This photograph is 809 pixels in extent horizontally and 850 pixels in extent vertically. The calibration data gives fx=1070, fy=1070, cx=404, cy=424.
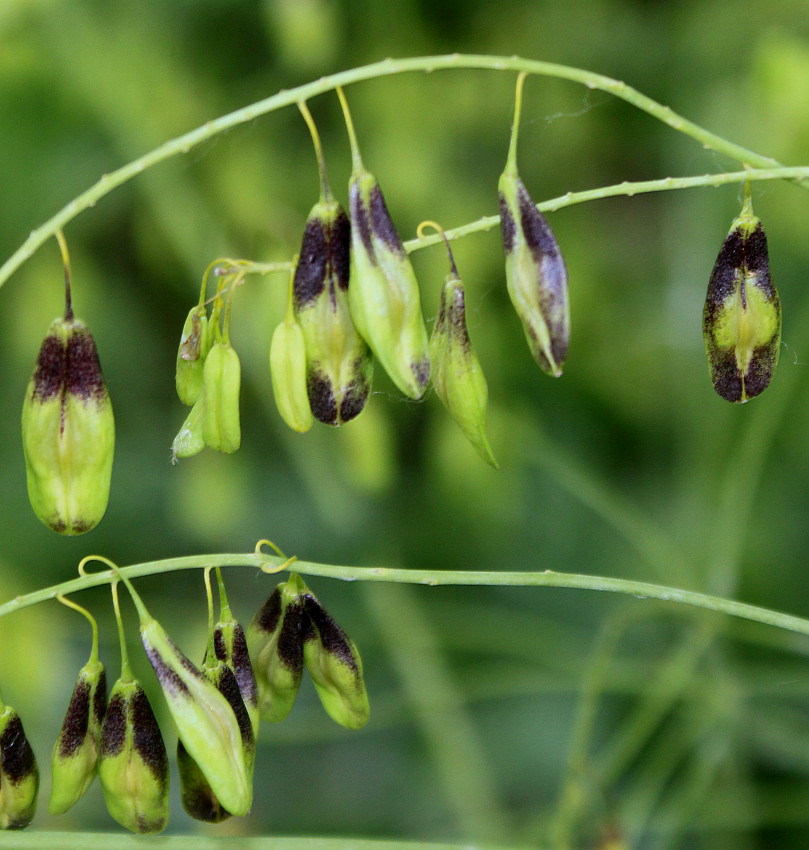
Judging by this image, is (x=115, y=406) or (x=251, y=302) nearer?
(x=251, y=302)

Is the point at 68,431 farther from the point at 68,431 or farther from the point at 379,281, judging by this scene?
the point at 379,281

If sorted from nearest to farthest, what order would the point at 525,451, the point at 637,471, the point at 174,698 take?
the point at 174,698, the point at 525,451, the point at 637,471

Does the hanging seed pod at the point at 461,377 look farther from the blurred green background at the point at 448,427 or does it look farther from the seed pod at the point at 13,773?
the blurred green background at the point at 448,427

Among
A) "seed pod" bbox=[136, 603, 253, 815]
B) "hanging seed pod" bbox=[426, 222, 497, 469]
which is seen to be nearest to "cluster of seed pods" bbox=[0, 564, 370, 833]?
"seed pod" bbox=[136, 603, 253, 815]

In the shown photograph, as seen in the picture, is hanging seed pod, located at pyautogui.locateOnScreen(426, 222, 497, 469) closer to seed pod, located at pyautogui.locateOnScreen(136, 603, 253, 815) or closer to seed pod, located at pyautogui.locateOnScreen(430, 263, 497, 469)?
seed pod, located at pyautogui.locateOnScreen(430, 263, 497, 469)

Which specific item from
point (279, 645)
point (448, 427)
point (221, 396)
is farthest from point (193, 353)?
point (448, 427)

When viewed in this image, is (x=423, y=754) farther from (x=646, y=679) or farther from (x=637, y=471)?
(x=637, y=471)

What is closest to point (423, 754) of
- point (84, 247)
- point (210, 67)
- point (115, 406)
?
point (115, 406)
